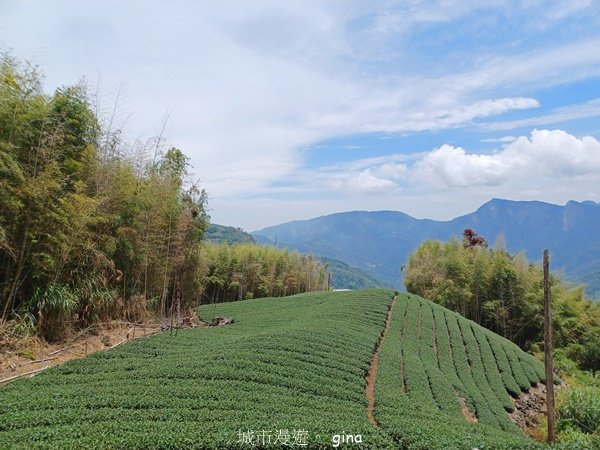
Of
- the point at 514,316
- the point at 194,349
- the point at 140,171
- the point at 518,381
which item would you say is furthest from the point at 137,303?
the point at 514,316

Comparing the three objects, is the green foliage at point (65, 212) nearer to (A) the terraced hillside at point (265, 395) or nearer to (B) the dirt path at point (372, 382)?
(A) the terraced hillside at point (265, 395)

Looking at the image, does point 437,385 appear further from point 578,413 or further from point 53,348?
point 53,348

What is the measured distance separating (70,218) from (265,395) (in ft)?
24.9

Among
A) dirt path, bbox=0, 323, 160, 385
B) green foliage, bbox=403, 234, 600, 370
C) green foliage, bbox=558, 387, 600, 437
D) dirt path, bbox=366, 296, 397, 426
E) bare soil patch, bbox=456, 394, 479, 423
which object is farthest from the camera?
green foliage, bbox=403, 234, 600, 370

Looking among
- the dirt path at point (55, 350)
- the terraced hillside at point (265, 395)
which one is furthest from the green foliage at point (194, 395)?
the dirt path at point (55, 350)

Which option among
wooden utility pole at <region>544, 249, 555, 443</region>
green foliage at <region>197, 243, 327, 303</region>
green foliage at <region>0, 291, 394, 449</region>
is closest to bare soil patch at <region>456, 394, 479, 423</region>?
wooden utility pole at <region>544, 249, 555, 443</region>

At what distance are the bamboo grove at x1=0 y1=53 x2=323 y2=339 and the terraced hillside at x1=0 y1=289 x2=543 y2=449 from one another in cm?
223

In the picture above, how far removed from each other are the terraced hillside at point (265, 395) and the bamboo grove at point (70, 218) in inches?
87.6

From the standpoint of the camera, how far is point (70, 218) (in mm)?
11477

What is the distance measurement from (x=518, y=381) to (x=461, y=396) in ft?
24.1

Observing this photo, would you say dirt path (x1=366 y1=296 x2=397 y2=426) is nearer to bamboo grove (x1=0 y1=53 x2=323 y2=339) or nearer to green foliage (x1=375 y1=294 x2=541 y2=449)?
green foliage (x1=375 y1=294 x2=541 y2=449)

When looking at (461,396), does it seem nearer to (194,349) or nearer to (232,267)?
(194,349)

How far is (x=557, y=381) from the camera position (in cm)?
2186

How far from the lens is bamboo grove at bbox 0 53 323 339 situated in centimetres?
1045
